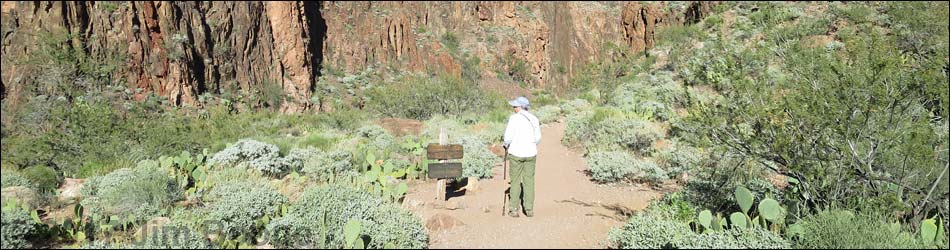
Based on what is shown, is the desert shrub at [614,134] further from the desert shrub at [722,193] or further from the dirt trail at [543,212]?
the desert shrub at [722,193]

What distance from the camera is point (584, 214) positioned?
647cm

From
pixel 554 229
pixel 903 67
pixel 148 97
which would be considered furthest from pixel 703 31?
pixel 148 97

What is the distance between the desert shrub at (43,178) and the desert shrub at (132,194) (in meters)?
0.45

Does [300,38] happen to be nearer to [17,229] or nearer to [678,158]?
[678,158]

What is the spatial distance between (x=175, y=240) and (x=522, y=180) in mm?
3805

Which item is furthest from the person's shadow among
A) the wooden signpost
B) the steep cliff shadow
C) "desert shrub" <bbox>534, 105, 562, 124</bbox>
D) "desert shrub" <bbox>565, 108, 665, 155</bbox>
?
the steep cliff shadow

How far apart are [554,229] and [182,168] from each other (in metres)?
7.03

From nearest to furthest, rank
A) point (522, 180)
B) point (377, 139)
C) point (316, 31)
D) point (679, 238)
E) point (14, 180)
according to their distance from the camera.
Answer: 1. point (679, 238)
2. point (522, 180)
3. point (14, 180)
4. point (377, 139)
5. point (316, 31)

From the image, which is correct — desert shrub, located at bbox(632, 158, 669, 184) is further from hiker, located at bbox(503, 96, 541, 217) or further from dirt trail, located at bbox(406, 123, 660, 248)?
hiker, located at bbox(503, 96, 541, 217)

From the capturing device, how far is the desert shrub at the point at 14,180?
6.32m

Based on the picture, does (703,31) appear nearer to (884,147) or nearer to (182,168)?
(884,147)

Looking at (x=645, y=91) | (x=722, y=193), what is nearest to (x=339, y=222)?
(x=722, y=193)

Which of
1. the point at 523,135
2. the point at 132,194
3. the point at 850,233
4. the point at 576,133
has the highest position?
the point at 523,135

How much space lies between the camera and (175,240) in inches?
178
